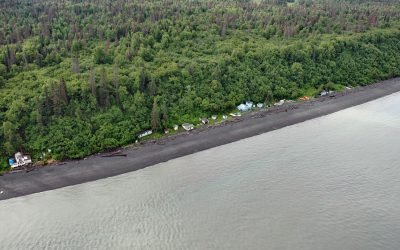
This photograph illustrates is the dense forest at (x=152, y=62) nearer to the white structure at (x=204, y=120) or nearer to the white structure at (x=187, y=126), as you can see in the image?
the white structure at (x=187, y=126)

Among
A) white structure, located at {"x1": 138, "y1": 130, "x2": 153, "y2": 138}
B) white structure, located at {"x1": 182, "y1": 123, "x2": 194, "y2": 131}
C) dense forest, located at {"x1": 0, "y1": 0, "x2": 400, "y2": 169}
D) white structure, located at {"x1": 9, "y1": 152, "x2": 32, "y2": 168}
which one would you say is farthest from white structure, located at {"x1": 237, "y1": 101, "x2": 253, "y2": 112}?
white structure, located at {"x1": 9, "y1": 152, "x2": 32, "y2": 168}

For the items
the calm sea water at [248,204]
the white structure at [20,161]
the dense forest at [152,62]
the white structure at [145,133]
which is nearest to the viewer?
the calm sea water at [248,204]

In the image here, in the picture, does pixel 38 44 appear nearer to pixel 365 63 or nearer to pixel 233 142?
pixel 233 142

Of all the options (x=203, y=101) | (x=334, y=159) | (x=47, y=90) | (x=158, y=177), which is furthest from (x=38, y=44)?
(x=334, y=159)

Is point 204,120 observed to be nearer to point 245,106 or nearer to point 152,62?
point 245,106

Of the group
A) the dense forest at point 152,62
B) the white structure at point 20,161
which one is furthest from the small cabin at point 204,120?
the white structure at point 20,161

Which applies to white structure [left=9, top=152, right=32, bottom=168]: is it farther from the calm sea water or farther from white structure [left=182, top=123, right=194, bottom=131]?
white structure [left=182, top=123, right=194, bottom=131]
